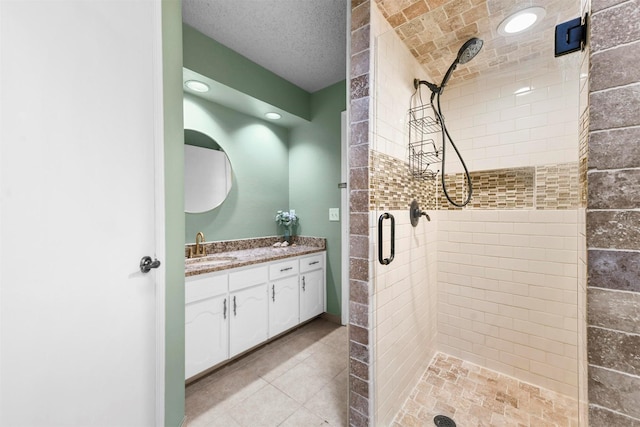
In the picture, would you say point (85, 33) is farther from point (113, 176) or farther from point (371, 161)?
point (371, 161)

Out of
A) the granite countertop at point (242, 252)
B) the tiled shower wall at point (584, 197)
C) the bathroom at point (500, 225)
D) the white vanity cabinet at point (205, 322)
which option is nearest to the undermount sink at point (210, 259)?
the granite countertop at point (242, 252)

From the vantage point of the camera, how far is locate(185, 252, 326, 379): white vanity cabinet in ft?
5.41

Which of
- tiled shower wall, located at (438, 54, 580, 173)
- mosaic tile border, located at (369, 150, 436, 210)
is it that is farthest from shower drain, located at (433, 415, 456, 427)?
tiled shower wall, located at (438, 54, 580, 173)

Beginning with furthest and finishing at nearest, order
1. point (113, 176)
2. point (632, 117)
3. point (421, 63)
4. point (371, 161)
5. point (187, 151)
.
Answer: point (187, 151) < point (421, 63) < point (371, 161) < point (113, 176) < point (632, 117)

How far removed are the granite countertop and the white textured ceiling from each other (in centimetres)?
167

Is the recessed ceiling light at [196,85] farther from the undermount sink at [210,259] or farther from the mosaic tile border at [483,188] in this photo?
the mosaic tile border at [483,188]

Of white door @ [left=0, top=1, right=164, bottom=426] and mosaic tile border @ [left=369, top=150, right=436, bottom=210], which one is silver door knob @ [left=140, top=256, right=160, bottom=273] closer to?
white door @ [left=0, top=1, right=164, bottom=426]

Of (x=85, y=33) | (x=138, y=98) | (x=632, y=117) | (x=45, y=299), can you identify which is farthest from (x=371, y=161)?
(x=45, y=299)

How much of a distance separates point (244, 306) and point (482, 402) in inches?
66.0

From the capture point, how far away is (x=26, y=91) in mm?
745

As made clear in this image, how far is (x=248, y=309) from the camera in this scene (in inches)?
77.8

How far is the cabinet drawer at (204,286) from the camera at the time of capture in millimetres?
1604

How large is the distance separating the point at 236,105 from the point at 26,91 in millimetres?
1774

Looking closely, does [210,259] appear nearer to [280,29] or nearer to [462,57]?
[280,29]
